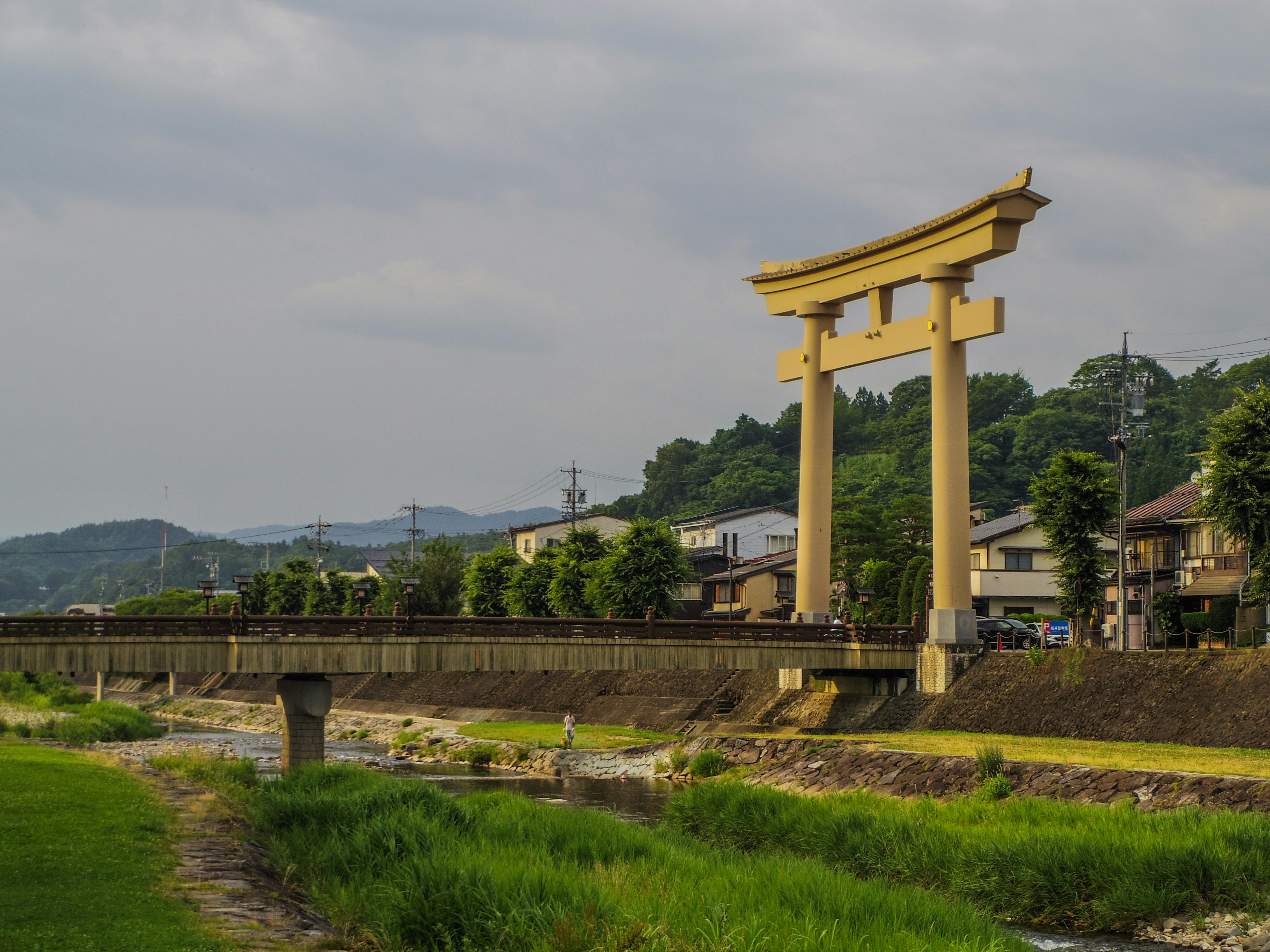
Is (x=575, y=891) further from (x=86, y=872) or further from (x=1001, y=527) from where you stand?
(x=1001, y=527)

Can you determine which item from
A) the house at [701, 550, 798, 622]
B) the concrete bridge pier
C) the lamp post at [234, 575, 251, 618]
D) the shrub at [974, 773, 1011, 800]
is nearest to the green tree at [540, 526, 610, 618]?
the house at [701, 550, 798, 622]

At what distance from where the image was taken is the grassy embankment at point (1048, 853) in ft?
63.7

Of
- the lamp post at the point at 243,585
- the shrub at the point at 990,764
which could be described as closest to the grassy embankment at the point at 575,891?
the shrub at the point at 990,764

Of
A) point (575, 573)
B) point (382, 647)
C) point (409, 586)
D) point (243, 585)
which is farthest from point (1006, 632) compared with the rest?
point (243, 585)

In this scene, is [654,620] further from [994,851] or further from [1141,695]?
[994,851]

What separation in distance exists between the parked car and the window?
49.3m

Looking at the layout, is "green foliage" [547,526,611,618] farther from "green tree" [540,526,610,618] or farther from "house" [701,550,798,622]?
"house" [701,550,798,622]

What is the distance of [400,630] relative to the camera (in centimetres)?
4075

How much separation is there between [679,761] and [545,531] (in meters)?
74.9

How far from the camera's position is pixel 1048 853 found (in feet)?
67.8

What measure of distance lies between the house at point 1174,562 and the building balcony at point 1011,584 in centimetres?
679

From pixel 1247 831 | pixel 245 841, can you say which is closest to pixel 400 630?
pixel 245 841

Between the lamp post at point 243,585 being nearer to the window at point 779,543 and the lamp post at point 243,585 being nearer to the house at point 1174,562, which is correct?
the house at point 1174,562

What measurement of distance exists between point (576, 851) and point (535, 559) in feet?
180
